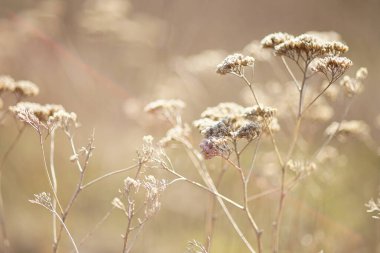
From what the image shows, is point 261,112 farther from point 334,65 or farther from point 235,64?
point 334,65

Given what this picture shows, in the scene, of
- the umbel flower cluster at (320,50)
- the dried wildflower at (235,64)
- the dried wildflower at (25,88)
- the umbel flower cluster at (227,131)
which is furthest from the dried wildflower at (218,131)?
the dried wildflower at (25,88)

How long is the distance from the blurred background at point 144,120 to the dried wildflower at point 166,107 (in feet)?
2.79

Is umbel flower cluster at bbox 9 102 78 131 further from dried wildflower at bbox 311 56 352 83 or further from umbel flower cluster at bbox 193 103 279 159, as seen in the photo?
dried wildflower at bbox 311 56 352 83

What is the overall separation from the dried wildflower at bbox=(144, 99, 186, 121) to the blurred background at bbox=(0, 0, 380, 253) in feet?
2.79

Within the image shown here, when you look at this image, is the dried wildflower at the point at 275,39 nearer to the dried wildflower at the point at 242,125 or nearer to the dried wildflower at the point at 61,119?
the dried wildflower at the point at 242,125

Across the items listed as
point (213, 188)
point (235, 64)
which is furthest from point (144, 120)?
point (235, 64)

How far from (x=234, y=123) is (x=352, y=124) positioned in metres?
1.44

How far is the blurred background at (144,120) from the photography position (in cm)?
677

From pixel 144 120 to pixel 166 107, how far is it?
256 cm

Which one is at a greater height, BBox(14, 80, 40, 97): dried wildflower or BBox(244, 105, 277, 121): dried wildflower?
BBox(14, 80, 40, 97): dried wildflower

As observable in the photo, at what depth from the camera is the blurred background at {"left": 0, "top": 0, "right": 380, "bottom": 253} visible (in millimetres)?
6771

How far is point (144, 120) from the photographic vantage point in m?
6.71

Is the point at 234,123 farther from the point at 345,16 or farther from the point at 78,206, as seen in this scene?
the point at 345,16

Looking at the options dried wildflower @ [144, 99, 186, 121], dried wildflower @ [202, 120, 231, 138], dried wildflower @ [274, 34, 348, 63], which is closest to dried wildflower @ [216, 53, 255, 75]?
dried wildflower @ [274, 34, 348, 63]
